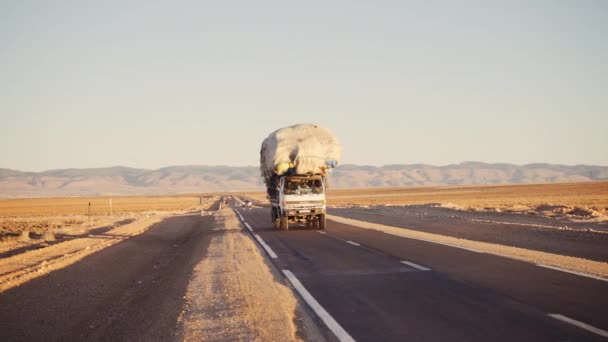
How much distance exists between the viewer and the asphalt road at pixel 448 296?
7512 millimetres

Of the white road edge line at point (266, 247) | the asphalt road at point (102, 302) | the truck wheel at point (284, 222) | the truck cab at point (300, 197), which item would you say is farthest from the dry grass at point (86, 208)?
the asphalt road at point (102, 302)

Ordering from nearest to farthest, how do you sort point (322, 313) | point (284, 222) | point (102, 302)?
point (322, 313) → point (102, 302) → point (284, 222)

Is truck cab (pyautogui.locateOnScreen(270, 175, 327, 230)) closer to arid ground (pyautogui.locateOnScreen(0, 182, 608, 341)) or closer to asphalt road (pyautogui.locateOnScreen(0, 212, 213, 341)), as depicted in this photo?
arid ground (pyautogui.locateOnScreen(0, 182, 608, 341))

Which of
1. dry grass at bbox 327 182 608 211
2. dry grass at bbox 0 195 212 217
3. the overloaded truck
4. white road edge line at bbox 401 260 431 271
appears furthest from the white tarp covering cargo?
dry grass at bbox 0 195 212 217

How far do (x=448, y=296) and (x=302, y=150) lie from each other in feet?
58.3

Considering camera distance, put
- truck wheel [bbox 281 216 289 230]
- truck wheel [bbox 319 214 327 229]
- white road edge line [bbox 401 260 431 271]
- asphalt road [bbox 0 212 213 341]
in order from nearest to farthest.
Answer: asphalt road [bbox 0 212 213 341]
white road edge line [bbox 401 260 431 271]
truck wheel [bbox 281 216 289 230]
truck wheel [bbox 319 214 327 229]

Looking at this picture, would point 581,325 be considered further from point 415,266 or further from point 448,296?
point 415,266

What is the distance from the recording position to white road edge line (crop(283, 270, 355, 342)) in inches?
294

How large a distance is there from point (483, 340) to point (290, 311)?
3.15 metres

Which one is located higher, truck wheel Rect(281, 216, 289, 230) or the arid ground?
truck wheel Rect(281, 216, 289, 230)

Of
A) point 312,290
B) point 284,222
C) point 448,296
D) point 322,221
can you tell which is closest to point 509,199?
point 322,221

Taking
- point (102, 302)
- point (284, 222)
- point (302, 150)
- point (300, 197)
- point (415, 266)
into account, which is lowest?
point (102, 302)

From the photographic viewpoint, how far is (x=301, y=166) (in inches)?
1069

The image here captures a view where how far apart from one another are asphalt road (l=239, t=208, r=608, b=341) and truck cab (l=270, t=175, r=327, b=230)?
10776 millimetres
